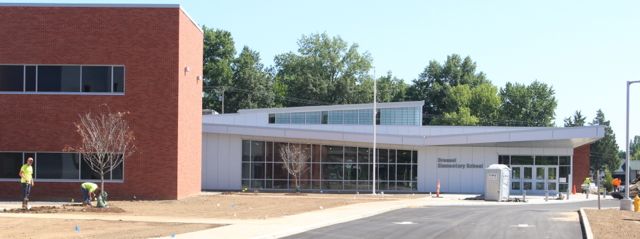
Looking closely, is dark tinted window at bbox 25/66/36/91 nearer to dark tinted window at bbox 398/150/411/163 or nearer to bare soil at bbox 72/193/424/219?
bare soil at bbox 72/193/424/219

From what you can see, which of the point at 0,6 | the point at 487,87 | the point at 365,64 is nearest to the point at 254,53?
the point at 365,64

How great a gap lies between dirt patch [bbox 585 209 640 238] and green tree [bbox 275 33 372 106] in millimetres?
66807

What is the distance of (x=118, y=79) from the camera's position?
116 feet

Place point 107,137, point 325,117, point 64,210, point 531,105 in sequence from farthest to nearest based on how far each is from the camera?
point 531,105 → point 325,117 → point 107,137 → point 64,210

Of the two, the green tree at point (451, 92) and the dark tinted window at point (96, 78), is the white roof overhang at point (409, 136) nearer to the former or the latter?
the dark tinted window at point (96, 78)

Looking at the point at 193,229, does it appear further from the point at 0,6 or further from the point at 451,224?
the point at 0,6

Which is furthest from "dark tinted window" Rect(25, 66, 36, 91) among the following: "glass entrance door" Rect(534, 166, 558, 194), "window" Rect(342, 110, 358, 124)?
"glass entrance door" Rect(534, 166, 558, 194)

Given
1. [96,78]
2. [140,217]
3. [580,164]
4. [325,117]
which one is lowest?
[140,217]

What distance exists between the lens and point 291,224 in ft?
74.0

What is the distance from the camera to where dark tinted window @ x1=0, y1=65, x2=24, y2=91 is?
34.9 m

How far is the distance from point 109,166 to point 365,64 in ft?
216

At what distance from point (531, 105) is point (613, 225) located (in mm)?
79573

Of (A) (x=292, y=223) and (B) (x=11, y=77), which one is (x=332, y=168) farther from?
(A) (x=292, y=223)

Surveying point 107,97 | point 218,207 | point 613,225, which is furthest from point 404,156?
point 613,225
